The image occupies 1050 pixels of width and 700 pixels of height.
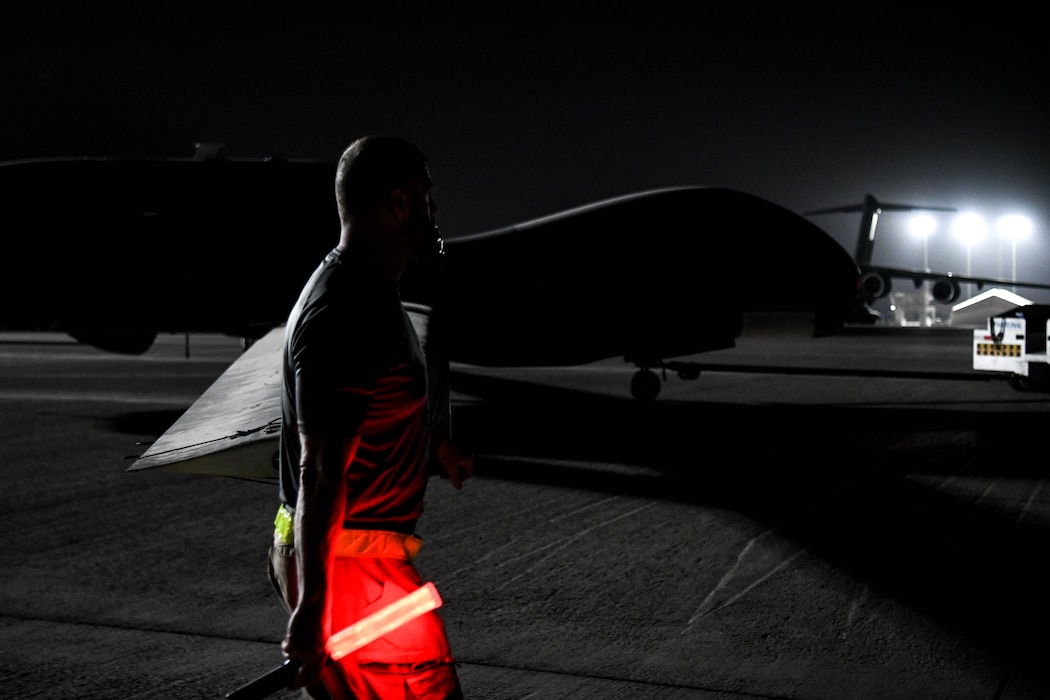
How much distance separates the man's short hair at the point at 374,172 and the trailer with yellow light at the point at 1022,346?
52.5 ft

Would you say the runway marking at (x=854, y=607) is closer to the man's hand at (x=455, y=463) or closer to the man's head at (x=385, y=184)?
the man's hand at (x=455, y=463)

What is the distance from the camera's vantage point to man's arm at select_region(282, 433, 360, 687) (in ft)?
6.65

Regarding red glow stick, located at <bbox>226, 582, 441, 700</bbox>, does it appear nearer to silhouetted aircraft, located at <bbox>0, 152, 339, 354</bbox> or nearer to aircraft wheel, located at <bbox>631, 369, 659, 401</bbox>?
silhouetted aircraft, located at <bbox>0, 152, 339, 354</bbox>

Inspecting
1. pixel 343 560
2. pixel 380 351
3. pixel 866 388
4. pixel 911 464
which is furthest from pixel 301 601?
pixel 866 388

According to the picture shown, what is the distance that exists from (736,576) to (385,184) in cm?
386

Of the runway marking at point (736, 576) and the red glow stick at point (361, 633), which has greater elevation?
the red glow stick at point (361, 633)

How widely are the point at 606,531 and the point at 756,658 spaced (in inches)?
95.5

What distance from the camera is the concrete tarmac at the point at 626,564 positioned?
401 cm

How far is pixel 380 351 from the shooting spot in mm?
2102

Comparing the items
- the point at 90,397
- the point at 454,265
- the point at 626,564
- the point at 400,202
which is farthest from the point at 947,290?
the point at 400,202

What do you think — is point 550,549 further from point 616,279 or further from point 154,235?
point 154,235

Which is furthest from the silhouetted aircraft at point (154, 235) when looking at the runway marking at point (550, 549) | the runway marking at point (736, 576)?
the runway marking at point (736, 576)

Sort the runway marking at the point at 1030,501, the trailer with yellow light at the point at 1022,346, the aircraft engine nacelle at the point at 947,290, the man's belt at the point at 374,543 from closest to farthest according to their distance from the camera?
the man's belt at the point at 374,543 < the runway marking at the point at 1030,501 < the trailer with yellow light at the point at 1022,346 < the aircraft engine nacelle at the point at 947,290

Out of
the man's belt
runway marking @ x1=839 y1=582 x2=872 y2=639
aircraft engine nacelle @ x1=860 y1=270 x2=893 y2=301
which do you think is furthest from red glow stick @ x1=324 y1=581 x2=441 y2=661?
aircraft engine nacelle @ x1=860 y1=270 x2=893 y2=301
